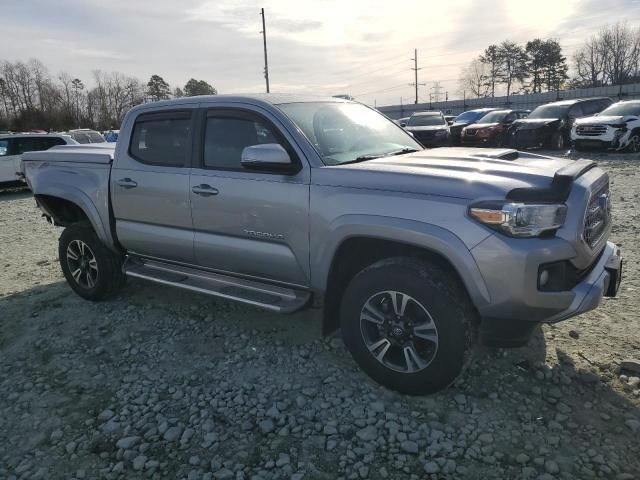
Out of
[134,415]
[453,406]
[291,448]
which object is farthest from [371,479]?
[134,415]

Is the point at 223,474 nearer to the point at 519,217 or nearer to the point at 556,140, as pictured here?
the point at 519,217

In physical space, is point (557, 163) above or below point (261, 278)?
above

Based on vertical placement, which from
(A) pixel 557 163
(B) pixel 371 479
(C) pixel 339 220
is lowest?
(B) pixel 371 479

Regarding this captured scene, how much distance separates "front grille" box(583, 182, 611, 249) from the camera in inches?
115

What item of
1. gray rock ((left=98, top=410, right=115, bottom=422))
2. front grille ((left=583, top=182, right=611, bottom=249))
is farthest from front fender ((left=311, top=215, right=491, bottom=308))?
gray rock ((left=98, top=410, right=115, bottom=422))

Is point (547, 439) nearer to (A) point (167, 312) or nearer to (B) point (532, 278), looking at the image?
(B) point (532, 278)

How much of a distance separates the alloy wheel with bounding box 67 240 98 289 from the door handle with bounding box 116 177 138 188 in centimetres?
86

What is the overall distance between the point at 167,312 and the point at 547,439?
10.9 ft

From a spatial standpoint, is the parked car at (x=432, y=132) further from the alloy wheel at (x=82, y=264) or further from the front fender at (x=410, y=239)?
the front fender at (x=410, y=239)

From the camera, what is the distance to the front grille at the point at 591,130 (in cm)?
1464

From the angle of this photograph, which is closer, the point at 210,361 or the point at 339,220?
the point at 339,220

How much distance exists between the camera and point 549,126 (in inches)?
651

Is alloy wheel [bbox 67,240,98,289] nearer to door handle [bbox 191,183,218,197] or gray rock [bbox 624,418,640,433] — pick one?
door handle [bbox 191,183,218,197]

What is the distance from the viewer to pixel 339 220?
3.13m
